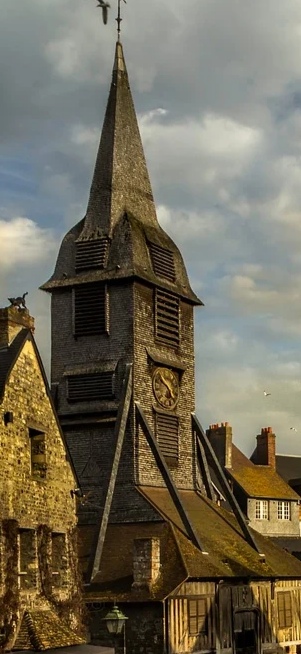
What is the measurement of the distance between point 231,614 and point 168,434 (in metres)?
6.45

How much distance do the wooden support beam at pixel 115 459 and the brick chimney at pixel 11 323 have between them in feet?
30.3

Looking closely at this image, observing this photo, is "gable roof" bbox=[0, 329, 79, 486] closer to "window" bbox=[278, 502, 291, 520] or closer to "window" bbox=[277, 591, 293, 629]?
"window" bbox=[277, 591, 293, 629]

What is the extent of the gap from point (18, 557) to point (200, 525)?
1273cm

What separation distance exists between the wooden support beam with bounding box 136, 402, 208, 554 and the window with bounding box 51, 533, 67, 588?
833cm

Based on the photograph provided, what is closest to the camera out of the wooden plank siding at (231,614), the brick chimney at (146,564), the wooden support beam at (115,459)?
the brick chimney at (146,564)

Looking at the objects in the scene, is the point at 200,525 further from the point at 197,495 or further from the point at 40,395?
the point at 40,395

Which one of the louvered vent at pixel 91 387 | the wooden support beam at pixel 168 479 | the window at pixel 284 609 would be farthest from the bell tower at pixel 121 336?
the window at pixel 284 609

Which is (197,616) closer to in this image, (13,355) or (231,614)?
(231,614)

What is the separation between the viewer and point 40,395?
2080 cm

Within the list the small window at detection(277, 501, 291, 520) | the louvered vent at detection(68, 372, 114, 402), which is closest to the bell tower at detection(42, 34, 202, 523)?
the louvered vent at detection(68, 372, 114, 402)

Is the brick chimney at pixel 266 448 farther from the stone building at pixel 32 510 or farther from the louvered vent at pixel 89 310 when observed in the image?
the stone building at pixel 32 510

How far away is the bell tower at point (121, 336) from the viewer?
104 ft

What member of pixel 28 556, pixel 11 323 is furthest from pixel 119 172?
pixel 28 556

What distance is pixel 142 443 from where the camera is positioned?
104 feet
